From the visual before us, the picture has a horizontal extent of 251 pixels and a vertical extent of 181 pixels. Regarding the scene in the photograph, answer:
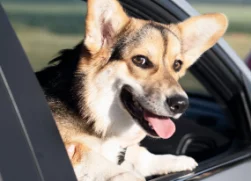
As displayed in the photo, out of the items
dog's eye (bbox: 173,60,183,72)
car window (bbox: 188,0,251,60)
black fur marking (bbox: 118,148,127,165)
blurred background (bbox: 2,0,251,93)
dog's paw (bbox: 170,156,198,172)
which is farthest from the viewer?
car window (bbox: 188,0,251,60)

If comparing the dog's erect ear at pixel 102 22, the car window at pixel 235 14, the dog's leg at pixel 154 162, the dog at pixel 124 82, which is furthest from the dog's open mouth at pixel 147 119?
the car window at pixel 235 14

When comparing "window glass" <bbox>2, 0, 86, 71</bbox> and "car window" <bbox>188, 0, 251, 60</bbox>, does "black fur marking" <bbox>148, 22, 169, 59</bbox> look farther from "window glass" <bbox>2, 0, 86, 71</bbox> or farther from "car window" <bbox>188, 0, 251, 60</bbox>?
"car window" <bbox>188, 0, 251, 60</bbox>

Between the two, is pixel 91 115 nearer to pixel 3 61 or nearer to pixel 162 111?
pixel 162 111

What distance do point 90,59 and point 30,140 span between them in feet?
4.47

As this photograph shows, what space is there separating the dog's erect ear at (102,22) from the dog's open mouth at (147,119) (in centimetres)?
25

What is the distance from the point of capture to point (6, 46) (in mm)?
1785

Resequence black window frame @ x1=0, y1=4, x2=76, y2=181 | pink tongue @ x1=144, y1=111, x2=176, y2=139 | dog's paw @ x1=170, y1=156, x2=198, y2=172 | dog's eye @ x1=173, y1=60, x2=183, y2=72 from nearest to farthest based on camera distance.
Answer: black window frame @ x1=0, y1=4, x2=76, y2=181, dog's paw @ x1=170, y1=156, x2=198, y2=172, pink tongue @ x1=144, y1=111, x2=176, y2=139, dog's eye @ x1=173, y1=60, x2=183, y2=72

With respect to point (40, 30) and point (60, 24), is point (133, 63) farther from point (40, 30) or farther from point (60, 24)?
point (60, 24)

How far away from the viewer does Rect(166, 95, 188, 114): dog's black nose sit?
9.32ft

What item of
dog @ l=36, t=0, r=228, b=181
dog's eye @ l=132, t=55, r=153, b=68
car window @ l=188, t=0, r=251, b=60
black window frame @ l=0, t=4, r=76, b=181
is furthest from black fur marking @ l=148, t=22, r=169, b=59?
car window @ l=188, t=0, r=251, b=60

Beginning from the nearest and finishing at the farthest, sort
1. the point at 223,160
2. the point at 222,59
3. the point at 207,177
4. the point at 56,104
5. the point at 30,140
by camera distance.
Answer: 1. the point at 30,140
2. the point at 207,177
3. the point at 223,160
4. the point at 56,104
5. the point at 222,59

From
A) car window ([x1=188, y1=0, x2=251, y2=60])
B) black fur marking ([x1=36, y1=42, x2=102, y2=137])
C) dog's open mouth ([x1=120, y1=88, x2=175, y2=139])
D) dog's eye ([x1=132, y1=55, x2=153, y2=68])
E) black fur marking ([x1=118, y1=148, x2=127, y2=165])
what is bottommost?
car window ([x1=188, y1=0, x2=251, y2=60])

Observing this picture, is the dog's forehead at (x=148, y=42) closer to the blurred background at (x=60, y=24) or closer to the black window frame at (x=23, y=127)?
the blurred background at (x=60, y=24)

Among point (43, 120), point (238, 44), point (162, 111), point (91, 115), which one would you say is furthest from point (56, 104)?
point (238, 44)
